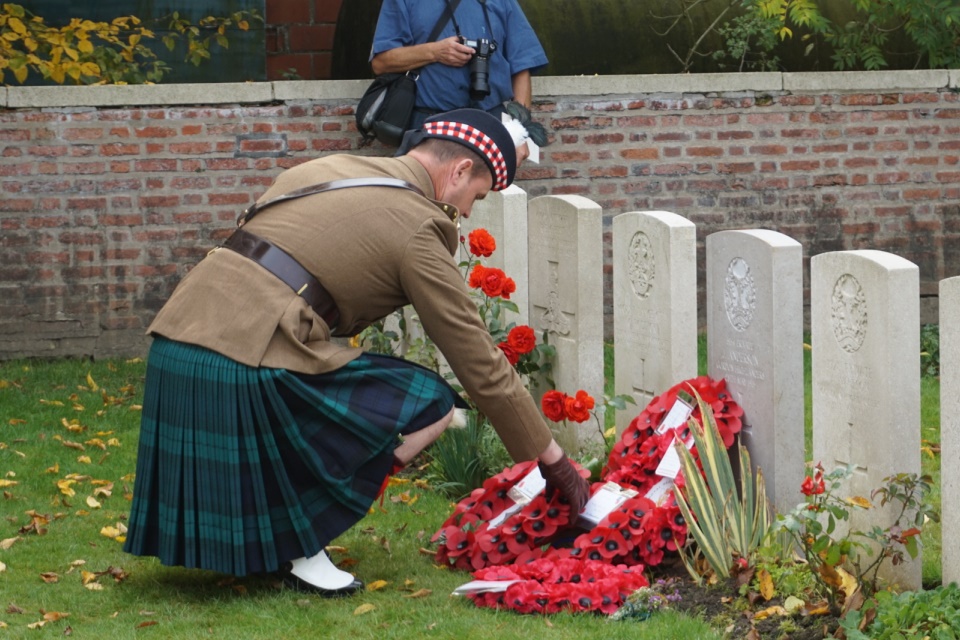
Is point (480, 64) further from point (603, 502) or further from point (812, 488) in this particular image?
point (812, 488)

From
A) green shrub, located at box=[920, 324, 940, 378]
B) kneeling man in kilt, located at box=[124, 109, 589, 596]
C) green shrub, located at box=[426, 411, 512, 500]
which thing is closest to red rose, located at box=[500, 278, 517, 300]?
green shrub, located at box=[426, 411, 512, 500]

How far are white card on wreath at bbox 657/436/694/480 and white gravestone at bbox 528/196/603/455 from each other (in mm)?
817

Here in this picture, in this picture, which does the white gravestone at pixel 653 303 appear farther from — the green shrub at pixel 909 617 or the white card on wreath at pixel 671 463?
the green shrub at pixel 909 617

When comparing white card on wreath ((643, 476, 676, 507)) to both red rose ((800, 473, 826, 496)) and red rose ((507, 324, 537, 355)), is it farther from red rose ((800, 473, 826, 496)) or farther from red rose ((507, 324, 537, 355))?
red rose ((507, 324, 537, 355))

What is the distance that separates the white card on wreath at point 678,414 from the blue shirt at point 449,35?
9.45 feet

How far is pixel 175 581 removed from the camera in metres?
4.24

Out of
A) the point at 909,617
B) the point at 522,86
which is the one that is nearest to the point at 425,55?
the point at 522,86

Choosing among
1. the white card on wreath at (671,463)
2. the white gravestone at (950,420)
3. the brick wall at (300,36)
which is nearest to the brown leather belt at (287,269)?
the white card on wreath at (671,463)

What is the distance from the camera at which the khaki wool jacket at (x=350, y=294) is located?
12.5 feet

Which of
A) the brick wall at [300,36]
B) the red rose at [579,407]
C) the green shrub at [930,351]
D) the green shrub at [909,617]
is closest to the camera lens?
the green shrub at [909,617]

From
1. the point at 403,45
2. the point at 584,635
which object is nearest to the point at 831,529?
the point at 584,635

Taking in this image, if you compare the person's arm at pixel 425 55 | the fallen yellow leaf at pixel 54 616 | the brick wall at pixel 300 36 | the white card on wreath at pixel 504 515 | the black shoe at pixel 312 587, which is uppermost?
the brick wall at pixel 300 36

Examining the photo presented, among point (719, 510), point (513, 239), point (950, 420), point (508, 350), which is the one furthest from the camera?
point (513, 239)

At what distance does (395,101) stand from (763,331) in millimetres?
3264
